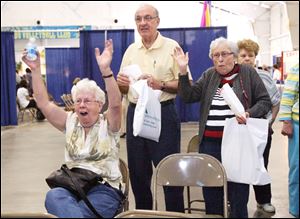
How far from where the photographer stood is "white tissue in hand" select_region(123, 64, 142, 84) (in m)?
2.30

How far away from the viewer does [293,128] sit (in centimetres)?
142

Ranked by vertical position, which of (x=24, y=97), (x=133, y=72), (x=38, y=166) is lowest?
(x=38, y=166)

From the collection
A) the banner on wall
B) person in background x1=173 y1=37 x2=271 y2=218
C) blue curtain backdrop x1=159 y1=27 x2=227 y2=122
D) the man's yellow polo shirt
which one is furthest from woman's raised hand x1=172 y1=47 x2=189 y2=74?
the banner on wall

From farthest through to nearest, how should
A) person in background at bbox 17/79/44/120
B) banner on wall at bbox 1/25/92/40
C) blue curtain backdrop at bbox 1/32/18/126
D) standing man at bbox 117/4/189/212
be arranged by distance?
1. banner on wall at bbox 1/25/92/40
2. person in background at bbox 17/79/44/120
3. blue curtain backdrop at bbox 1/32/18/126
4. standing man at bbox 117/4/189/212

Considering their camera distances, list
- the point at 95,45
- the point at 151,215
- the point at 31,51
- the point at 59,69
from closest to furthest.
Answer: the point at 151,215
the point at 31,51
the point at 95,45
the point at 59,69

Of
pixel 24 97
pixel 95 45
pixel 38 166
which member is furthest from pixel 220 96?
pixel 24 97

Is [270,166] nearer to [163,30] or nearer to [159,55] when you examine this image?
[159,55]

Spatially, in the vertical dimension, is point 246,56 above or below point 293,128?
above

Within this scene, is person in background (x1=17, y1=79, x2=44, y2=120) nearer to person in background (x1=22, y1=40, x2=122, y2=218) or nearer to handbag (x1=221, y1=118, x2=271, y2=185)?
person in background (x1=22, y1=40, x2=122, y2=218)

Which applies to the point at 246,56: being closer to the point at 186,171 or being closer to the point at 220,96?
the point at 220,96

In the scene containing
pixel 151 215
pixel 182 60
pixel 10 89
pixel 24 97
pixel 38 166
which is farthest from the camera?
pixel 24 97

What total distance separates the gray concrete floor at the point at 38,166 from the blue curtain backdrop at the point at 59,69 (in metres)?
5.63

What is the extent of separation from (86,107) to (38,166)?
2.99 m

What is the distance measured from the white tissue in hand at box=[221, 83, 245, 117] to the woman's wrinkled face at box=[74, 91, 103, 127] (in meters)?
0.65
